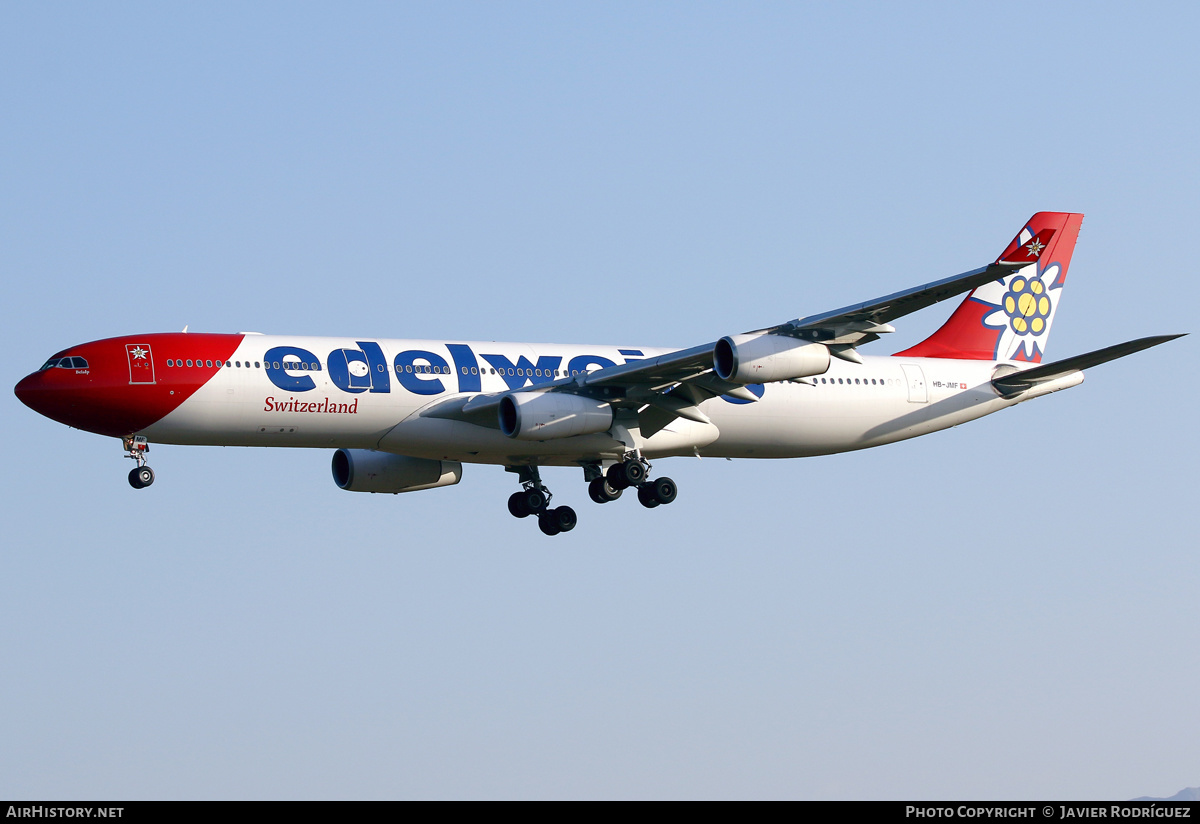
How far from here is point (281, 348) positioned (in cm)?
4172

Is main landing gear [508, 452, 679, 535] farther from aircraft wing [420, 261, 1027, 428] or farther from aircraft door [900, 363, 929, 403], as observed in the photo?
aircraft door [900, 363, 929, 403]

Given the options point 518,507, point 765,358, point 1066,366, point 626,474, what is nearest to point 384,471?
point 518,507

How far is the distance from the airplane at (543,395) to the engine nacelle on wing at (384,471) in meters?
0.04

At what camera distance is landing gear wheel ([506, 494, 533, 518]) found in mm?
48781

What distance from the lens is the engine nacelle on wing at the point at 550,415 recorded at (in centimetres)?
4162

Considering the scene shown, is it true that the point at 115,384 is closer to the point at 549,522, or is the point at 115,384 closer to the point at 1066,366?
the point at 549,522

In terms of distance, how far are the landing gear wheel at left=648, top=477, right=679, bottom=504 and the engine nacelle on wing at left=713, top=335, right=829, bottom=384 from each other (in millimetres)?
6227

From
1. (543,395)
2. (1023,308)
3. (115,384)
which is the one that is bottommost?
(543,395)

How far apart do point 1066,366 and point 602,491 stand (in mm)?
14422

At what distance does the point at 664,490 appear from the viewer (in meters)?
45.8

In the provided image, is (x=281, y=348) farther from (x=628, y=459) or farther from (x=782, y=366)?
(x=782, y=366)

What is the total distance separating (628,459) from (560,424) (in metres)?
3.52
